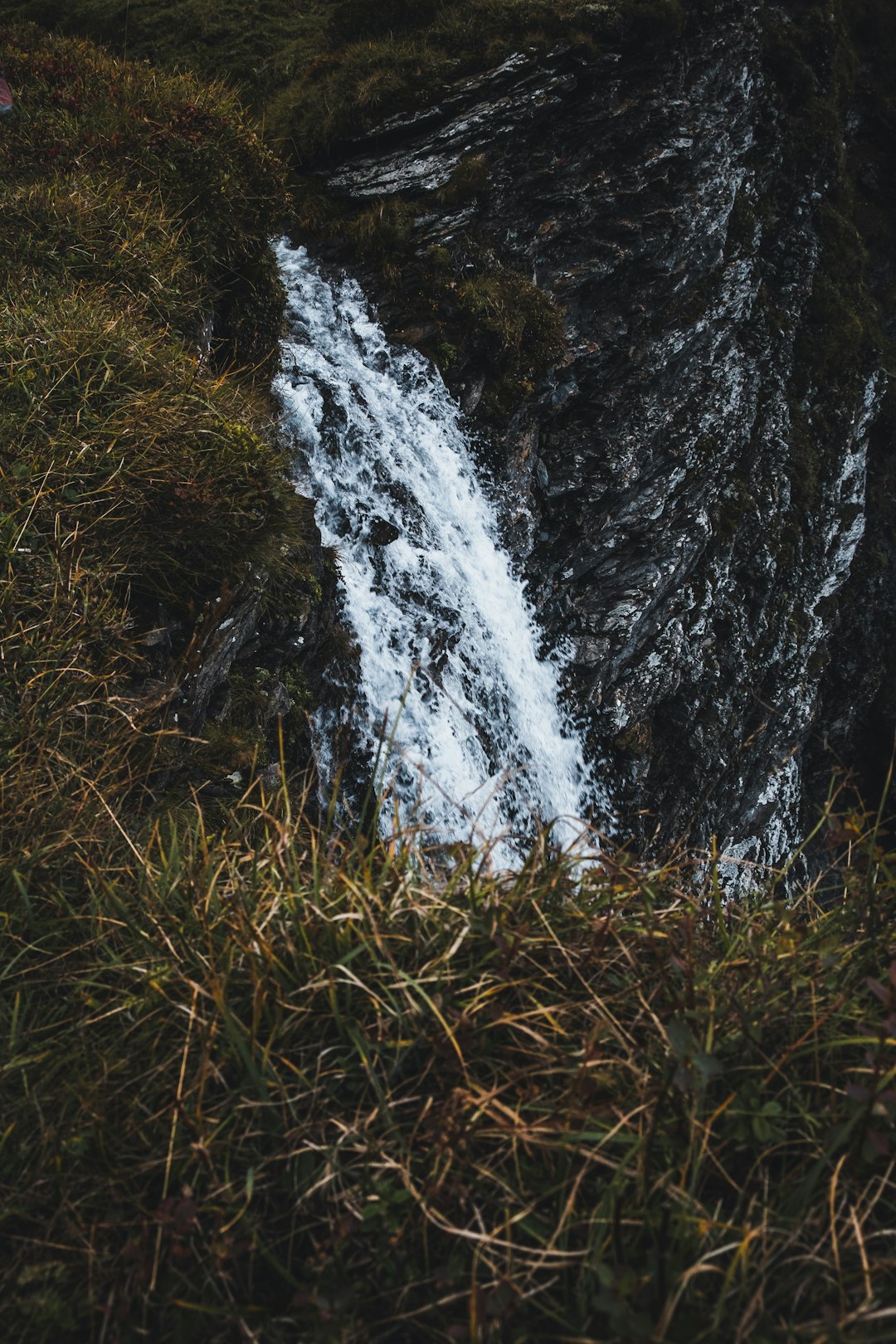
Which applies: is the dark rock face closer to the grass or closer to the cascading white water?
the cascading white water

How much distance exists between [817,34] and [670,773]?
1505 cm

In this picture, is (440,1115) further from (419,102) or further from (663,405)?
(419,102)

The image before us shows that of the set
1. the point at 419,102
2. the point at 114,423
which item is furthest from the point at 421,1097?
the point at 419,102

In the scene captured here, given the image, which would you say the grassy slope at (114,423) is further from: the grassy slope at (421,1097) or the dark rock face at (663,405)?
the dark rock face at (663,405)

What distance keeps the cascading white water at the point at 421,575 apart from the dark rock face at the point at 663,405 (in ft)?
2.34

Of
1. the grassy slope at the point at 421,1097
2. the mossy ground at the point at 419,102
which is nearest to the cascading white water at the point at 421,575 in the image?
the mossy ground at the point at 419,102

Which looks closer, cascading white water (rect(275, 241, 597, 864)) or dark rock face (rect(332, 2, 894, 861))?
cascading white water (rect(275, 241, 597, 864))

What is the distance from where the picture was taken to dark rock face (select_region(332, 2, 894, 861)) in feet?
34.6

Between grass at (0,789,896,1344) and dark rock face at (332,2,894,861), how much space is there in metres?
7.09

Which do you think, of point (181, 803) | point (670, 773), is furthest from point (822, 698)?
point (181, 803)

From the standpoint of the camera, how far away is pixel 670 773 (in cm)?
1133

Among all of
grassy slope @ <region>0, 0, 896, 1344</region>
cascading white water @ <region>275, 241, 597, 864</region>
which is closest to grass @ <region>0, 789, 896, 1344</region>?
grassy slope @ <region>0, 0, 896, 1344</region>

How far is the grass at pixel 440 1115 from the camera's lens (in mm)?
1739

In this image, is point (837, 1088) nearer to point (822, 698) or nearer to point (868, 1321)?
point (868, 1321)
